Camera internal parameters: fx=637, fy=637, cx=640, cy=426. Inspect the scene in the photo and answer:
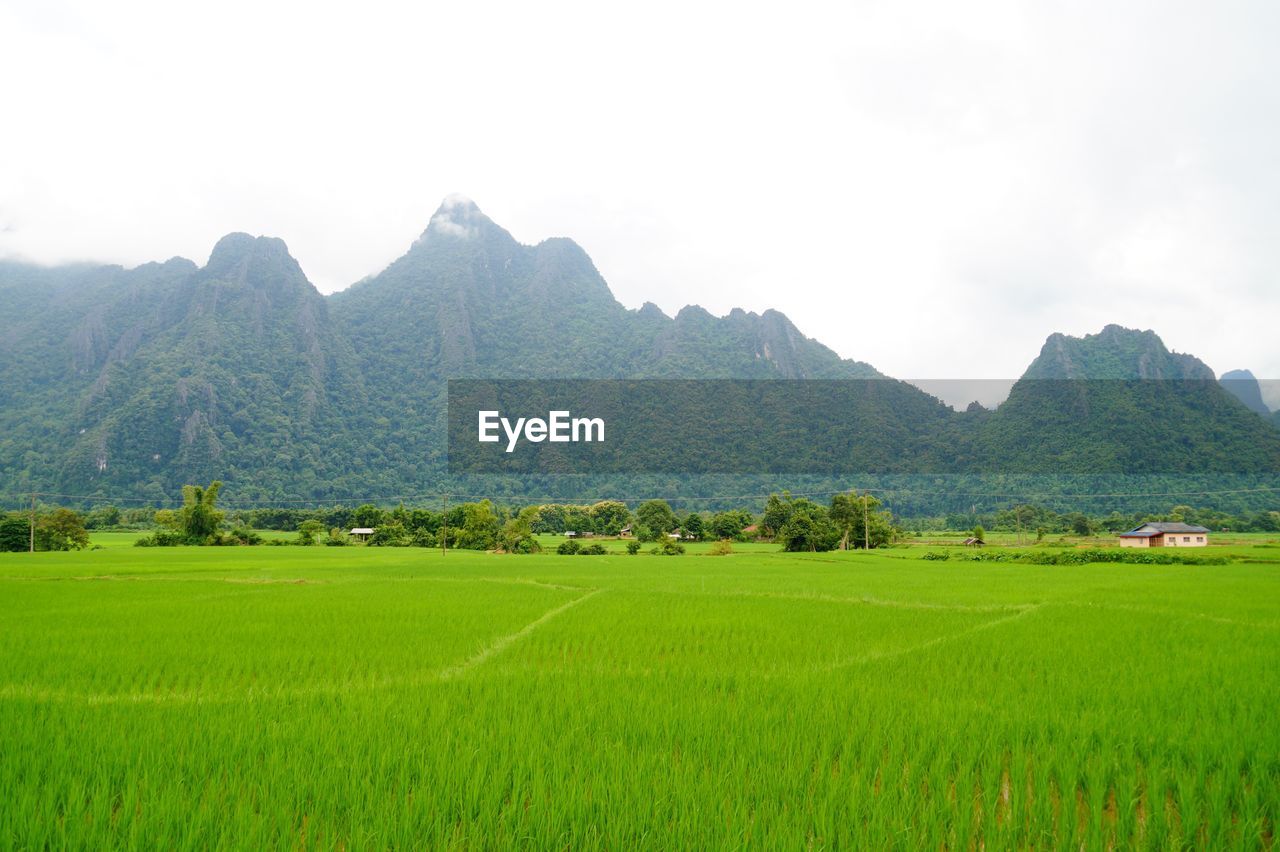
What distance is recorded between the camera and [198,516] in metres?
38.3

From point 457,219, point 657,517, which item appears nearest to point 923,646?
point 657,517

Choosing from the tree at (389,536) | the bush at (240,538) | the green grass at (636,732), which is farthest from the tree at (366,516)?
the green grass at (636,732)

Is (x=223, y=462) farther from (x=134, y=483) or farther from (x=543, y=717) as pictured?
(x=543, y=717)

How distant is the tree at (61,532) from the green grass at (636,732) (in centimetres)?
3315

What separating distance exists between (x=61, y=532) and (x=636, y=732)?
4336cm

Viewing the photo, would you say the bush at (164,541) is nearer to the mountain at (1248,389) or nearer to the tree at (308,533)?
the tree at (308,533)

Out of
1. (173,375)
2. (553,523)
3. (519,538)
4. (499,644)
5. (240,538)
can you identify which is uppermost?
(173,375)

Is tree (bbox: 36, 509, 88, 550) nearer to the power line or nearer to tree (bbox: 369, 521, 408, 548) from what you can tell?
tree (bbox: 369, 521, 408, 548)

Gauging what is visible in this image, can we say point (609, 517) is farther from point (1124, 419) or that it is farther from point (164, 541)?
point (1124, 419)

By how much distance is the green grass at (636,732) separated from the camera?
2.68 m

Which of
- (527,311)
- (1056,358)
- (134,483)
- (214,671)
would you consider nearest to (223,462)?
(134,483)

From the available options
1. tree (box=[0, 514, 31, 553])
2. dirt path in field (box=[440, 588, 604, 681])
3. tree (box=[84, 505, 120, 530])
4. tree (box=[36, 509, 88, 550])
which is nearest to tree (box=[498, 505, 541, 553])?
tree (box=[36, 509, 88, 550])

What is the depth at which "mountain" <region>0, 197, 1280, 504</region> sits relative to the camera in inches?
2243

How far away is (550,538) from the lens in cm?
5056
